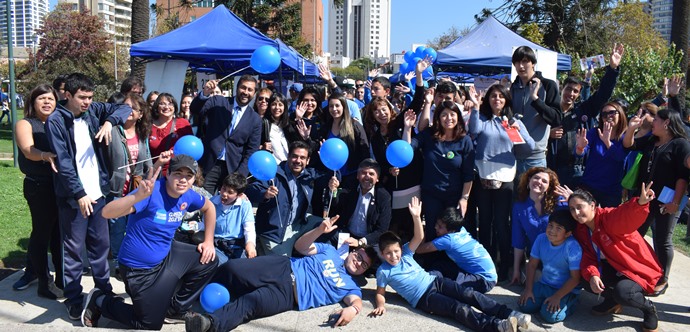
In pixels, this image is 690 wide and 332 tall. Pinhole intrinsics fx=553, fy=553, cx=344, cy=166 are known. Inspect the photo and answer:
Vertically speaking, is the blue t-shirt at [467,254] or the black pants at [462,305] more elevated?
the blue t-shirt at [467,254]

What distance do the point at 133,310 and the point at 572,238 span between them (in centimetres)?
341

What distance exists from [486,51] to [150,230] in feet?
28.7

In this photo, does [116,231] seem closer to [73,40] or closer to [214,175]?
[214,175]

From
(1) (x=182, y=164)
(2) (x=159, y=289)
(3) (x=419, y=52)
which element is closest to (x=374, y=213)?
(1) (x=182, y=164)

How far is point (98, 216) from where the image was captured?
4.25 m

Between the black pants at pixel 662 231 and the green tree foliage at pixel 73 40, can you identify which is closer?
the black pants at pixel 662 231

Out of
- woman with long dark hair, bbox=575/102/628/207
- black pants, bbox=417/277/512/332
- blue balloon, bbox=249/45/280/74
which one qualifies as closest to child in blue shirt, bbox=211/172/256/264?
black pants, bbox=417/277/512/332

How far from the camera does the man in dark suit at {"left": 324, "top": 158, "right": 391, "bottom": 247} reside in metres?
5.14

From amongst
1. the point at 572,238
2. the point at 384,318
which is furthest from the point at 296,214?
the point at 572,238

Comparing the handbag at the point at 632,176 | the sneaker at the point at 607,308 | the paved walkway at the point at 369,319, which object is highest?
the handbag at the point at 632,176

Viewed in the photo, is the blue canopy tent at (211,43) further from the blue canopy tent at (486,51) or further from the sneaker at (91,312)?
the sneaker at (91,312)

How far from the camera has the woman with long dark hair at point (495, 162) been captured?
16.6 ft

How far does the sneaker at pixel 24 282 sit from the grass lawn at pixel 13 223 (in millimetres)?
743

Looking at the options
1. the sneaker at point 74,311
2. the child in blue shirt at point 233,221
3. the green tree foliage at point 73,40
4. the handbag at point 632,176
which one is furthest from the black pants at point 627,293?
the green tree foliage at point 73,40
